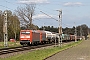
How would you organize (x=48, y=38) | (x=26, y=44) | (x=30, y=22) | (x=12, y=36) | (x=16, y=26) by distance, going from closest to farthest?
1. (x=26, y=44)
2. (x=48, y=38)
3. (x=30, y=22)
4. (x=16, y=26)
5. (x=12, y=36)

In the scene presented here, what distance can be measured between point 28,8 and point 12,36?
23445 mm

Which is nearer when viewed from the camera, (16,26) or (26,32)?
(26,32)

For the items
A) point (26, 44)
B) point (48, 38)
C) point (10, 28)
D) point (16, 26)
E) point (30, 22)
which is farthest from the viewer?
point (10, 28)

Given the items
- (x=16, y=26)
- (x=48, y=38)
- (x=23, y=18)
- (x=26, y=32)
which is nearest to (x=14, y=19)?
(x=16, y=26)

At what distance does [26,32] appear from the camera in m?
56.1

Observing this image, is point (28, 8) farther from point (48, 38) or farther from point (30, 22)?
point (48, 38)

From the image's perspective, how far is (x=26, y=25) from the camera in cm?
9156

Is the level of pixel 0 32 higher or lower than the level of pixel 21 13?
lower

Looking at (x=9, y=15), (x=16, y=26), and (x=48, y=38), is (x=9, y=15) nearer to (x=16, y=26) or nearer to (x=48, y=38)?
(x=16, y=26)

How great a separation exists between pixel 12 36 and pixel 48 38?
38.0 meters

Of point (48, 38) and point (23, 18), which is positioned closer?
point (48, 38)

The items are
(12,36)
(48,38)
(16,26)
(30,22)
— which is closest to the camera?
(48,38)

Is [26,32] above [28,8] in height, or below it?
→ below

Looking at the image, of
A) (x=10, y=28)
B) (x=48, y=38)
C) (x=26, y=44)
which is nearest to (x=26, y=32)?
(x=26, y=44)
